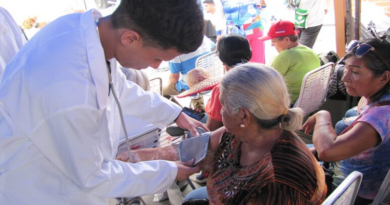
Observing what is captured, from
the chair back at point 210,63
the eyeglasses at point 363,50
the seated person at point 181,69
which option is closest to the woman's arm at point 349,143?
the eyeglasses at point 363,50

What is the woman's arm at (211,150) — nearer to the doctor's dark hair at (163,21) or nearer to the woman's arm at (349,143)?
the woman's arm at (349,143)

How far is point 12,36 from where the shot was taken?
2164 millimetres

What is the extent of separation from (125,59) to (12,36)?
125 centimetres

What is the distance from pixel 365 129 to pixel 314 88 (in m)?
1.49

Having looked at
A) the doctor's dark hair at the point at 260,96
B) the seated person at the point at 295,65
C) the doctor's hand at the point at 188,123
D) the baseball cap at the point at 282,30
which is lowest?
the seated person at the point at 295,65

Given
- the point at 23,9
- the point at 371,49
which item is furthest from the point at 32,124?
the point at 23,9

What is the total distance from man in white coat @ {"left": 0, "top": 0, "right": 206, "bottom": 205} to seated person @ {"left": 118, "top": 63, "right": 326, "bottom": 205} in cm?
36

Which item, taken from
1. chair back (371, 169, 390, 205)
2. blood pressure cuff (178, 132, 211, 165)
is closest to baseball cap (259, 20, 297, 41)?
blood pressure cuff (178, 132, 211, 165)

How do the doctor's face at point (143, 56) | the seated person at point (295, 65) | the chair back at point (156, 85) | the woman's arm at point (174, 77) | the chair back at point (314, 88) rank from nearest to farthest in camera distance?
the doctor's face at point (143, 56), the chair back at point (314, 88), the chair back at point (156, 85), the seated person at point (295, 65), the woman's arm at point (174, 77)

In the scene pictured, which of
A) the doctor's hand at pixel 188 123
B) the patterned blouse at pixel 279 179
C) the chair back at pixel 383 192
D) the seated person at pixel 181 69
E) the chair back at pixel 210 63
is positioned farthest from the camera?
the seated person at pixel 181 69

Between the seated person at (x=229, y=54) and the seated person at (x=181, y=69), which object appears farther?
the seated person at (x=181, y=69)

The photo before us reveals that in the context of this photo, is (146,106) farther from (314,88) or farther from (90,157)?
(314,88)

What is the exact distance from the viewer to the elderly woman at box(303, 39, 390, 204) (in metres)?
1.80

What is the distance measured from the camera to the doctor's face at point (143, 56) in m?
1.29
